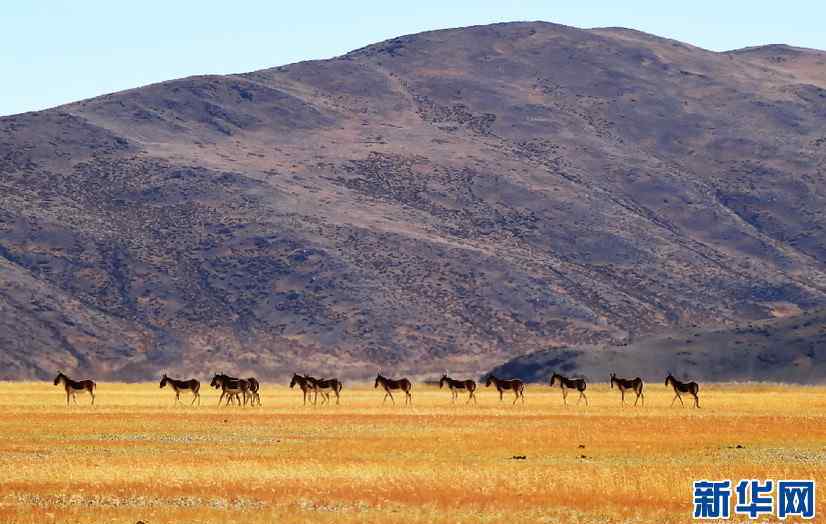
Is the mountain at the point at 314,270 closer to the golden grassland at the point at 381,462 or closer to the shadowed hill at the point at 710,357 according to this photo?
the shadowed hill at the point at 710,357

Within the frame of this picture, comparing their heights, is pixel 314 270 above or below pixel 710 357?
above

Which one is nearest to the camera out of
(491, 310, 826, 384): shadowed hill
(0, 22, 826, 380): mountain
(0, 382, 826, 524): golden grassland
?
(0, 382, 826, 524): golden grassland

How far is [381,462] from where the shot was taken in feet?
117

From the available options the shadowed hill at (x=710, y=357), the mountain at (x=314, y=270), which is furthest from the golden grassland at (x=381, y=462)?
the mountain at (x=314, y=270)

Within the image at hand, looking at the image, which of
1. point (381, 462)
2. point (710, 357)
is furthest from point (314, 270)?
point (381, 462)

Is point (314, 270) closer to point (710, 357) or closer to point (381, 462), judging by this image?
point (710, 357)

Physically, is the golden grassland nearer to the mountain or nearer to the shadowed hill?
the shadowed hill

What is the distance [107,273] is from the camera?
538 ft

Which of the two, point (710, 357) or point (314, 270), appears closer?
point (710, 357)

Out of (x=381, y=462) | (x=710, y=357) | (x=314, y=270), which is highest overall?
(x=314, y=270)

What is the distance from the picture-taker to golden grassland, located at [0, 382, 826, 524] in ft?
87.2

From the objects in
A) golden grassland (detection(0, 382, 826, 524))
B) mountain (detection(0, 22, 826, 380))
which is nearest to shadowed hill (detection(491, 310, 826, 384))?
mountain (detection(0, 22, 826, 380))

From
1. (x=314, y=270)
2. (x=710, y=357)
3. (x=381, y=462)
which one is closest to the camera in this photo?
(x=381, y=462)

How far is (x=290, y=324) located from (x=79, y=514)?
133m
